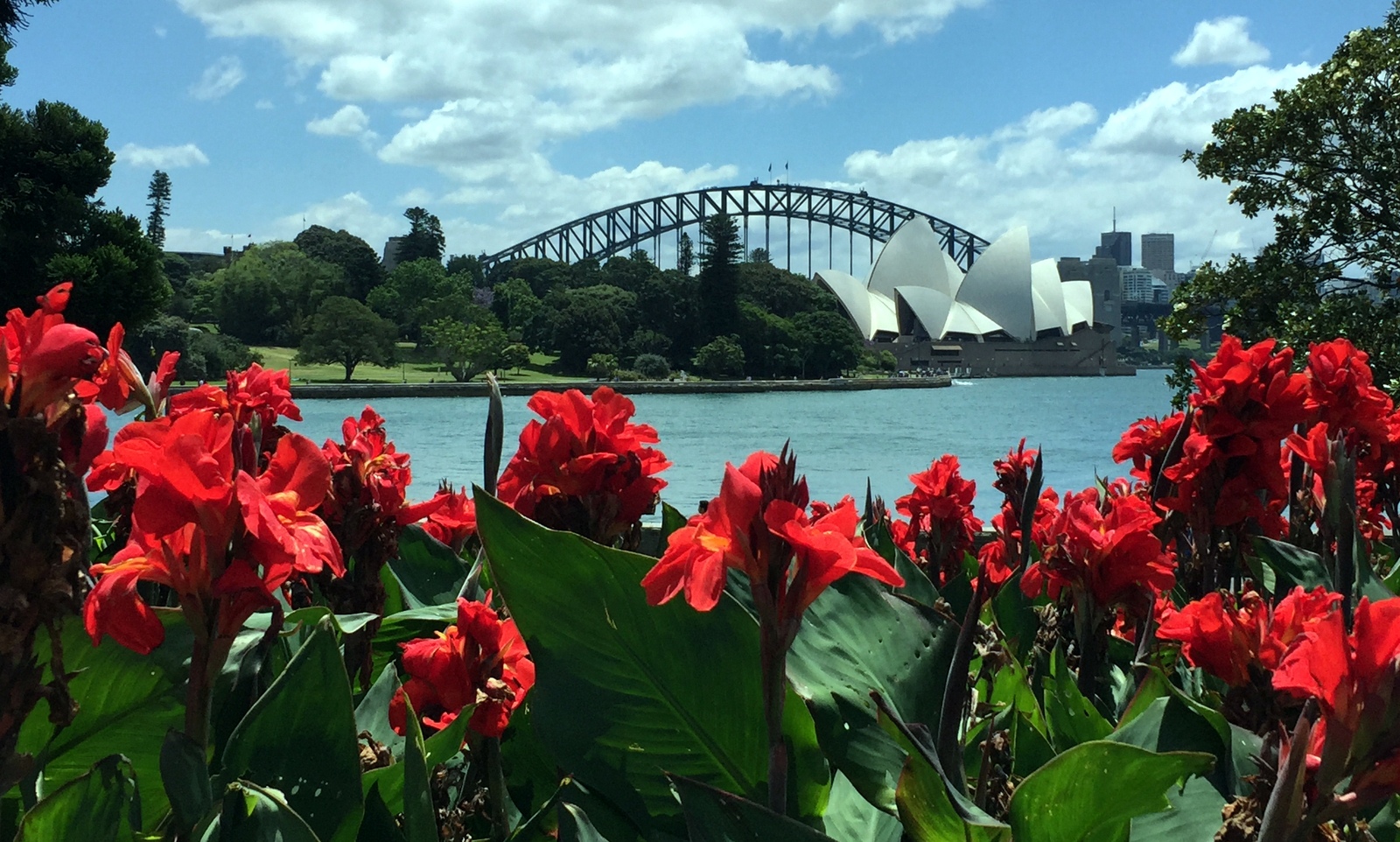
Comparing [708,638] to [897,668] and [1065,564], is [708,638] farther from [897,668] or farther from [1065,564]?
[1065,564]

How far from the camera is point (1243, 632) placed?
0.87m

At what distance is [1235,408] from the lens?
1399mm

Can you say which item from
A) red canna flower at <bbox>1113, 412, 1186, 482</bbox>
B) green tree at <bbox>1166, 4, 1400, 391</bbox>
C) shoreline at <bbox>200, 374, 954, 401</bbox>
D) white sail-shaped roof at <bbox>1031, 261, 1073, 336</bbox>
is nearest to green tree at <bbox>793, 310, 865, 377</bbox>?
shoreline at <bbox>200, 374, 954, 401</bbox>

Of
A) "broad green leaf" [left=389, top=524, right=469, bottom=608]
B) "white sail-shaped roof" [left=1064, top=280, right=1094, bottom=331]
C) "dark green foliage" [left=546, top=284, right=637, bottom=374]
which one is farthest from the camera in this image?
"white sail-shaped roof" [left=1064, top=280, right=1094, bottom=331]

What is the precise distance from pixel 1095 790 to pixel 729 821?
0.73ft

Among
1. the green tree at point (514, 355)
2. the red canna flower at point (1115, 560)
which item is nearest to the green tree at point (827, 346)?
the green tree at point (514, 355)

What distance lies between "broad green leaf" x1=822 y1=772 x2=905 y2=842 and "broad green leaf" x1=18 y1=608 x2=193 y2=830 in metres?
0.50

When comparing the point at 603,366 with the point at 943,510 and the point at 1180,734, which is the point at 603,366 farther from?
the point at 1180,734

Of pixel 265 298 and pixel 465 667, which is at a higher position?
pixel 265 298

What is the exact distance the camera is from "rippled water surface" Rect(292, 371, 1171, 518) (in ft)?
41.2

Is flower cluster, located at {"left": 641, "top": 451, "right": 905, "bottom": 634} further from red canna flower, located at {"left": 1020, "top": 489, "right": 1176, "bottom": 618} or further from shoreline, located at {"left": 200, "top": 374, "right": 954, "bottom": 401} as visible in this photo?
shoreline, located at {"left": 200, "top": 374, "right": 954, "bottom": 401}

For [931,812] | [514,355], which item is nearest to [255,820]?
[931,812]

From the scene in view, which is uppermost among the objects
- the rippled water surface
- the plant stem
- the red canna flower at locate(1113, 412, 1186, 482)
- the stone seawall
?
the red canna flower at locate(1113, 412, 1186, 482)

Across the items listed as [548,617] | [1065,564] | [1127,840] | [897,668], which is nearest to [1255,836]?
[1127,840]
